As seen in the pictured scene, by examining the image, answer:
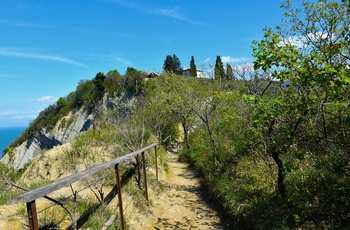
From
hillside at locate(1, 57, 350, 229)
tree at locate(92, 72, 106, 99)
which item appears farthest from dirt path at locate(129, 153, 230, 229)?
tree at locate(92, 72, 106, 99)

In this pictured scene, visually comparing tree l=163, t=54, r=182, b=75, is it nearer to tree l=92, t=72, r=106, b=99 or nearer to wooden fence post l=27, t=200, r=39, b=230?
tree l=92, t=72, r=106, b=99

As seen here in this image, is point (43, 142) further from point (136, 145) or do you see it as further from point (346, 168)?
point (346, 168)

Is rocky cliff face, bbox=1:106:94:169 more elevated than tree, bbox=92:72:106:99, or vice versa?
tree, bbox=92:72:106:99

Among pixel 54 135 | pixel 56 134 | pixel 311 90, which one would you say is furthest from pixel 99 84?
pixel 311 90

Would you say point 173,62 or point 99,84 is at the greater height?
point 173,62

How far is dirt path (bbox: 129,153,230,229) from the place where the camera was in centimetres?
571

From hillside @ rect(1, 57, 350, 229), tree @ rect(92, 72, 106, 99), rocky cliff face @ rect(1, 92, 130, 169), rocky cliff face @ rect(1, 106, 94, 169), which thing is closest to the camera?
hillside @ rect(1, 57, 350, 229)

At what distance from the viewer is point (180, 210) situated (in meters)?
6.73

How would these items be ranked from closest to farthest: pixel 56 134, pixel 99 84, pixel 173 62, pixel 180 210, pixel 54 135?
1. pixel 180 210
2. pixel 99 84
3. pixel 56 134
4. pixel 54 135
5. pixel 173 62

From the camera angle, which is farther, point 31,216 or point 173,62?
point 173,62

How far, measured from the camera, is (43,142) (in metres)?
53.3

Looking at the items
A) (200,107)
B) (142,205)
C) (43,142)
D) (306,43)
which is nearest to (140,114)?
(200,107)

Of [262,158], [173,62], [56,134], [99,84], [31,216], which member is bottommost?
[262,158]

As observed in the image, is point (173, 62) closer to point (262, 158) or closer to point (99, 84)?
point (99, 84)
